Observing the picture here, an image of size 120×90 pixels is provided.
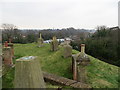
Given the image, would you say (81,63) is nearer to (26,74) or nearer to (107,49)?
(26,74)

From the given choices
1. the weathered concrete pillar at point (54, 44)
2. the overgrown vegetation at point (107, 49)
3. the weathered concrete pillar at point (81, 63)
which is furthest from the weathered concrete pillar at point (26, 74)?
the overgrown vegetation at point (107, 49)

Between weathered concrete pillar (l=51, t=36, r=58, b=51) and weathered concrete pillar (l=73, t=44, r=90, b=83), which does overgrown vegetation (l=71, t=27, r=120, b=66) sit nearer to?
weathered concrete pillar (l=51, t=36, r=58, b=51)

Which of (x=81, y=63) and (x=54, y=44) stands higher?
(x=54, y=44)

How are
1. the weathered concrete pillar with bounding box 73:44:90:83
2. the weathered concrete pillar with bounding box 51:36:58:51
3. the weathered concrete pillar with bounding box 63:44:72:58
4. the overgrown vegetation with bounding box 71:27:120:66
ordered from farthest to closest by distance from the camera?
the overgrown vegetation with bounding box 71:27:120:66
the weathered concrete pillar with bounding box 51:36:58:51
the weathered concrete pillar with bounding box 63:44:72:58
the weathered concrete pillar with bounding box 73:44:90:83

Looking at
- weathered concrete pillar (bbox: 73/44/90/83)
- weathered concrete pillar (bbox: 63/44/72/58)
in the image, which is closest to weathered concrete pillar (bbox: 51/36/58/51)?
weathered concrete pillar (bbox: 63/44/72/58)

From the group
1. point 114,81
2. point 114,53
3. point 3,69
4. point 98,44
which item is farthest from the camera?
point 98,44

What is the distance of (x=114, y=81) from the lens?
8.10 meters

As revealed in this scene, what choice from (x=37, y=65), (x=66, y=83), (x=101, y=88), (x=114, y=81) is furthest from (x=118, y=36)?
(x=37, y=65)

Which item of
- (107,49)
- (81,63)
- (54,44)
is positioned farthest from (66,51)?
(107,49)

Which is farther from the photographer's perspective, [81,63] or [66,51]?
[66,51]

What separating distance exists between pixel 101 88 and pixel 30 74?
5.57 meters

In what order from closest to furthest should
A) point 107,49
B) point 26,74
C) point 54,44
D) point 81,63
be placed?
point 26,74
point 81,63
point 54,44
point 107,49

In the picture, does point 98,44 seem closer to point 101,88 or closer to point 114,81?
point 114,81

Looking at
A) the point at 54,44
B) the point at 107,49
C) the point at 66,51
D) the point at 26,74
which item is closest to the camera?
the point at 26,74
